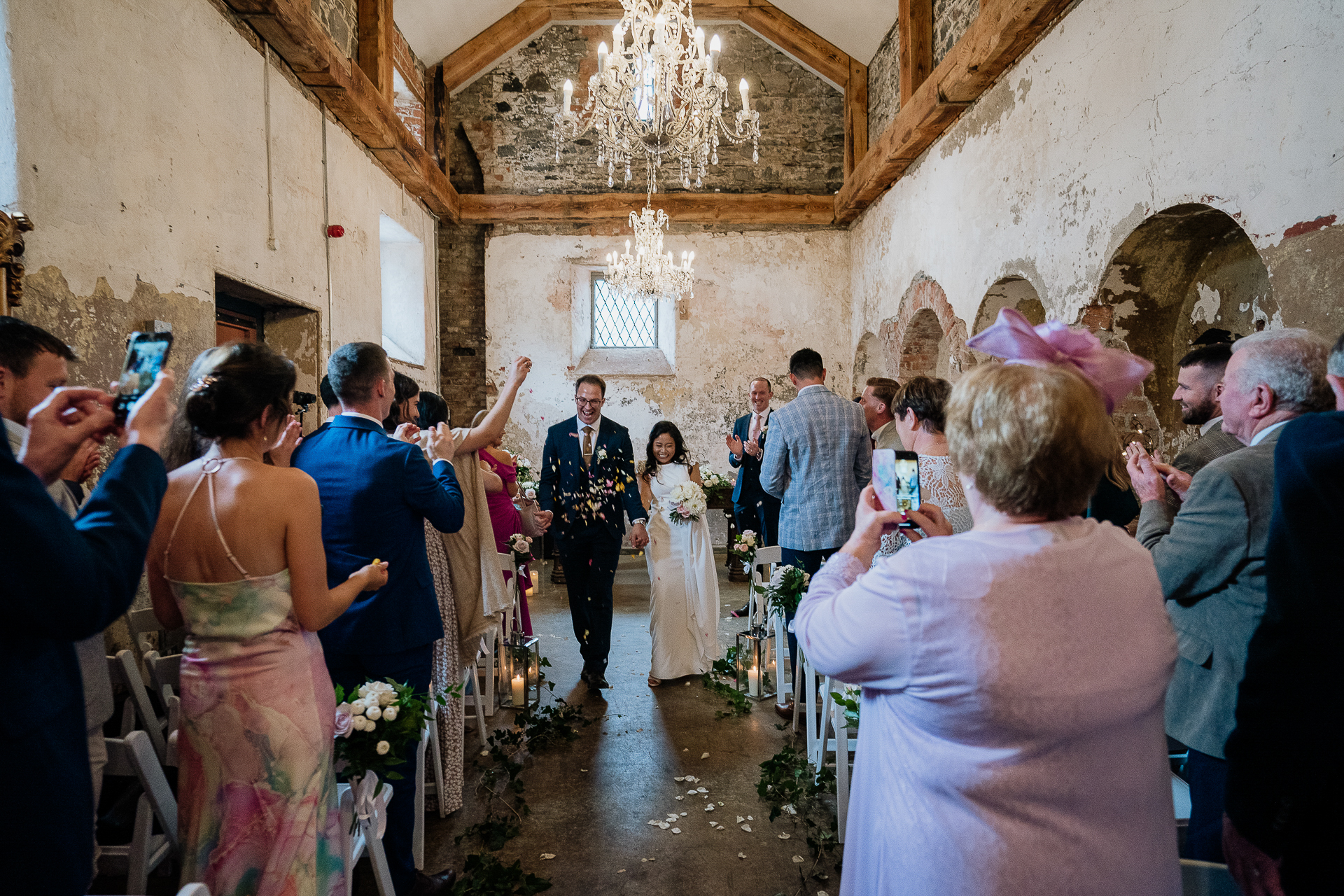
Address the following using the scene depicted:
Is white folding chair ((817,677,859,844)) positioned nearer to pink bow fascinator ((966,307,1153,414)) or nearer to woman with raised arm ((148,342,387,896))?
pink bow fascinator ((966,307,1153,414))

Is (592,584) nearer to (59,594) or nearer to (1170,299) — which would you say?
(59,594)

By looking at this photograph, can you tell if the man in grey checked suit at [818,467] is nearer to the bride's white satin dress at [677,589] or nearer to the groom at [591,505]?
the bride's white satin dress at [677,589]

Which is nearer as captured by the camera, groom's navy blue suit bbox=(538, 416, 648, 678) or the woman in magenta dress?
the woman in magenta dress

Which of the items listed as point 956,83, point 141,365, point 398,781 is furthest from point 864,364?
point 141,365

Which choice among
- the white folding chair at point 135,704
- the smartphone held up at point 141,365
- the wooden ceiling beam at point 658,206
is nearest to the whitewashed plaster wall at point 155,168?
the white folding chair at point 135,704

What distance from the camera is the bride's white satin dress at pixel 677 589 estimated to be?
474cm

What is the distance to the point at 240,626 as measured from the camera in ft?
5.55

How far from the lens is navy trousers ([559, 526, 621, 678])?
455 cm

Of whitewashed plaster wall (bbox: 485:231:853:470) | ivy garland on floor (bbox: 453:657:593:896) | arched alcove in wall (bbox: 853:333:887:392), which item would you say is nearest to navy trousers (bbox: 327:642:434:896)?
ivy garland on floor (bbox: 453:657:593:896)

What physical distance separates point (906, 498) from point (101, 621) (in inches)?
55.4

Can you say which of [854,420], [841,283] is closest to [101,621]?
[854,420]

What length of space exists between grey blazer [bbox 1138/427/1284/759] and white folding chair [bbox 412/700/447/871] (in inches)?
85.3

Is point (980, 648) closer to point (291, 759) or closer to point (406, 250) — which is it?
point (291, 759)

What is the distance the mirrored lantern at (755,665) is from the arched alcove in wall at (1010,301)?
3162mm
